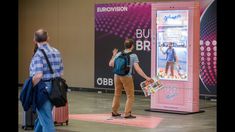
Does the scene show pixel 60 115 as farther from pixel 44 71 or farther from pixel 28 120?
pixel 44 71

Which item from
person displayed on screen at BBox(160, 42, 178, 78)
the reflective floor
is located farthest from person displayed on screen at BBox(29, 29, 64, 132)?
person displayed on screen at BBox(160, 42, 178, 78)

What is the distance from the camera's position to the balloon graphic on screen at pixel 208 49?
14516 millimetres

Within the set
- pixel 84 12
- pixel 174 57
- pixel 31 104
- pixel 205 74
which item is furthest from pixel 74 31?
pixel 31 104

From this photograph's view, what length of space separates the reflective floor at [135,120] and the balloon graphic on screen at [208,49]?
683mm

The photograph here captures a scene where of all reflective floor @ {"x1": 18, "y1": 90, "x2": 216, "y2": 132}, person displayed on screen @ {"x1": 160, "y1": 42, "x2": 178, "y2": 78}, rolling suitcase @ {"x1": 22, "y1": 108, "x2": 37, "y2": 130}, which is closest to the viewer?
rolling suitcase @ {"x1": 22, "y1": 108, "x2": 37, "y2": 130}

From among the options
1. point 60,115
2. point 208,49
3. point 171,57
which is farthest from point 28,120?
point 208,49

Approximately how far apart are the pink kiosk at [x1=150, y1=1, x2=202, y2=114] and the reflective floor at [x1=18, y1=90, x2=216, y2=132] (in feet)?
1.47

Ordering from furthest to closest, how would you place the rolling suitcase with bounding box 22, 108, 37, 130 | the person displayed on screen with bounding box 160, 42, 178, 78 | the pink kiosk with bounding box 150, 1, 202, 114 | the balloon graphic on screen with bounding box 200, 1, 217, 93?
the balloon graphic on screen with bounding box 200, 1, 217, 93 < the person displayed on screen with bounding box 160, 42, 178, 78 < the pink kiosk with bounding box 150, 1, 202, 114 < the rolling suitcase with bounding box 22, 108, 37, 130

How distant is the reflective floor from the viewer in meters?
9.33

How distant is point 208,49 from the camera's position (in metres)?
14.6

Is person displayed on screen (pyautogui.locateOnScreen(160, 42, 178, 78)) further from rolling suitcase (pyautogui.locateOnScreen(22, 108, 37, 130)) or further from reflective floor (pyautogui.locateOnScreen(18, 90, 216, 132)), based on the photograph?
rolling suitcase (pyautogui.locateOnScreen(22, 108, 37, 130))

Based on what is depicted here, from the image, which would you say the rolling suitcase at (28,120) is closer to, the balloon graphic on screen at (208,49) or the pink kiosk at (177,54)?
the pink kiosk at (177,54)

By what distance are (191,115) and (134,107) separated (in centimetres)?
217
